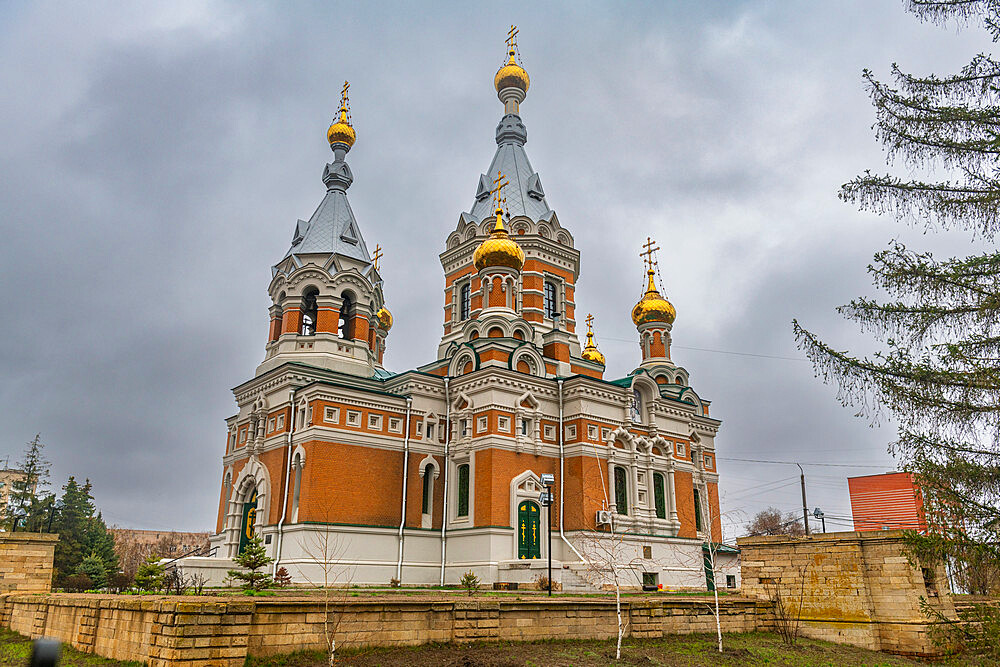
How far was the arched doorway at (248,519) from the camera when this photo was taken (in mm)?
26938

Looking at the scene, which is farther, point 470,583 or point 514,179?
point 514,179

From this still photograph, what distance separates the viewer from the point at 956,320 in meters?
10.8

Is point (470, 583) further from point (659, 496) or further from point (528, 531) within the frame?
point (659, 496)

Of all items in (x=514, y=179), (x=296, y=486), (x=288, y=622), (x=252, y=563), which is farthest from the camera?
(x=514, y=179)

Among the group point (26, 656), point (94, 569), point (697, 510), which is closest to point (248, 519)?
point (94, 569)

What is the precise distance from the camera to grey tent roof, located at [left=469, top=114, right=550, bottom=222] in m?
35.5

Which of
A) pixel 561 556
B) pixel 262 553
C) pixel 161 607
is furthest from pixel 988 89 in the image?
pixel 561 556

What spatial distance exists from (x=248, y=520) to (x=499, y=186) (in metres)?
18.7

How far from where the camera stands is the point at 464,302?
1384 inches

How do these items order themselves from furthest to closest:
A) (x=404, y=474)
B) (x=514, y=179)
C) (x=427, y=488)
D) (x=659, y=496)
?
(x=514, y=179)
(x=659, y=496)
(x=427, y=488)
(x=404, y=474)

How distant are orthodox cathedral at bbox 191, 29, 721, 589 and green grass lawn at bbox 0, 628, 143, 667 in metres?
8.91

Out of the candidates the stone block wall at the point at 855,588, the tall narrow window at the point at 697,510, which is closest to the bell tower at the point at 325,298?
the tall narrow window at the point at 697,510

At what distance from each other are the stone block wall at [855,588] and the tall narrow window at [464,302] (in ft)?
66.1

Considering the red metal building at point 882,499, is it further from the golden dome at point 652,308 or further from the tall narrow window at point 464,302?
the tall narrow window at point 464,302
